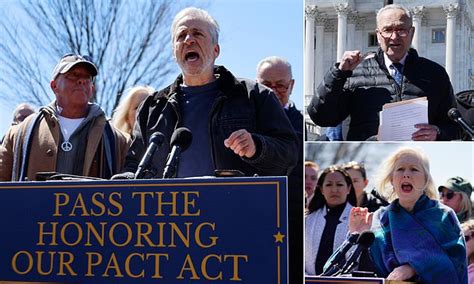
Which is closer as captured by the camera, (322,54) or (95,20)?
(322,54)

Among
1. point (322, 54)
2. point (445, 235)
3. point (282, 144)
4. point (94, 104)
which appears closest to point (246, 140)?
point (282, 144)

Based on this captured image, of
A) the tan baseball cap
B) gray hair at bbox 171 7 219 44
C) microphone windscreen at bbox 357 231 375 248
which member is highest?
gray hair at bbox 171 7 219 44

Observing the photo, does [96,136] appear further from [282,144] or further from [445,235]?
[445,235]

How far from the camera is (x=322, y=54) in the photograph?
335 cm

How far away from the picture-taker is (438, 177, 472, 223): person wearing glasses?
3.01m

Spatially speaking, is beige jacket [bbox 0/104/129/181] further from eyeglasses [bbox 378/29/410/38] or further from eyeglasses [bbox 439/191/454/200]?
→ eyeglasses [bbox 439/191/454/200]

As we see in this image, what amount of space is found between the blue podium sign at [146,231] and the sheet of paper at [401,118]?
68 cm

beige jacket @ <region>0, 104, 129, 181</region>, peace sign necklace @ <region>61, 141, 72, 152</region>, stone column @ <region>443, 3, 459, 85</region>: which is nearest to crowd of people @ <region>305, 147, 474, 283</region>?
stone column @ <region>443, 3, 459, 85</region>

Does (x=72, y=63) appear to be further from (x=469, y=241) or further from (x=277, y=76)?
(x=469, y=241)

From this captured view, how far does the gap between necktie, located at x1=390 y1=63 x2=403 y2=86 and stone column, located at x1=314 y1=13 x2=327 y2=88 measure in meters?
0.27

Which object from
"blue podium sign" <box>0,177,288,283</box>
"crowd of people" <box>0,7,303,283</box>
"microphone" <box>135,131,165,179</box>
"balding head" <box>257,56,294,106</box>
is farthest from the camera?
"balding head" <box>257,56,294,106</box>

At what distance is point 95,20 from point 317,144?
1356 mm

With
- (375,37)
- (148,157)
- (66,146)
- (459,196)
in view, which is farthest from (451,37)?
(66,146)

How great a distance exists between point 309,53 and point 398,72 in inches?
14.1
